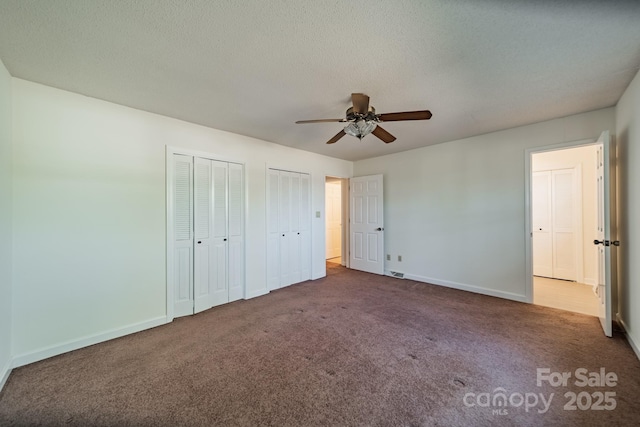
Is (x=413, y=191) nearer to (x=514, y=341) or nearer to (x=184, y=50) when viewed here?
(x=514, y=341)

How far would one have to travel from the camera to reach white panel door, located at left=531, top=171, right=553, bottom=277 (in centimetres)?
454

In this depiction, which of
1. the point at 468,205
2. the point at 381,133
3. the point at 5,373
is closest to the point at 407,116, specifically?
the point at 381,133

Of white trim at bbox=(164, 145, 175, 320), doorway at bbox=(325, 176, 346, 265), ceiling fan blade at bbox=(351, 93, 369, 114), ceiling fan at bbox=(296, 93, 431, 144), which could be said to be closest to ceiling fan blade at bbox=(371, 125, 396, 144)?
ceiling fan at bbox=(296, 93, 431, 144)

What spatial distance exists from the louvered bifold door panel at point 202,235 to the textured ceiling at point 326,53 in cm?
78

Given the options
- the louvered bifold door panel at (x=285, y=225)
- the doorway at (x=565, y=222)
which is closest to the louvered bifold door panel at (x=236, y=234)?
the louvered bifold door panel at (x=285, y=225)

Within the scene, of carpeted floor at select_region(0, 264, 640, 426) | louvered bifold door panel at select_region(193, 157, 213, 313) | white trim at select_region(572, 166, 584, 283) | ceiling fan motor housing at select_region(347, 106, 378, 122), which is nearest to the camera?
carpeted floor at select_region(0, 264, 640, 426)

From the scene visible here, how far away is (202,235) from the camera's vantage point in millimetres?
3258

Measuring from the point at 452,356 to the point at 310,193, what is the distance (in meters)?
3.30

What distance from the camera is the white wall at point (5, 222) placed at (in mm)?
1885

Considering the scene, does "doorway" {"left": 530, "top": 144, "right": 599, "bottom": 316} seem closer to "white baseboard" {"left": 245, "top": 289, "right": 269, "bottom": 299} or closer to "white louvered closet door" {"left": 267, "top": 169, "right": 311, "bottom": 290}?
"white louvered closet door" {"left": 267, "top": 169, "right": 311, "bottom": 290}

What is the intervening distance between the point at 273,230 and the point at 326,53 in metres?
2.85

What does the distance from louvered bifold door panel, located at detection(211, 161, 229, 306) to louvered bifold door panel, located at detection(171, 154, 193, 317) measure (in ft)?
1.02

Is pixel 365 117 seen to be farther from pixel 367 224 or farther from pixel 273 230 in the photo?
pixel 367 224

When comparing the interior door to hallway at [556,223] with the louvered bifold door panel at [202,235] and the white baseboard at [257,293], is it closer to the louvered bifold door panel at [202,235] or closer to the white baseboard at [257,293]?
A: the white baseboard at [257,293]
